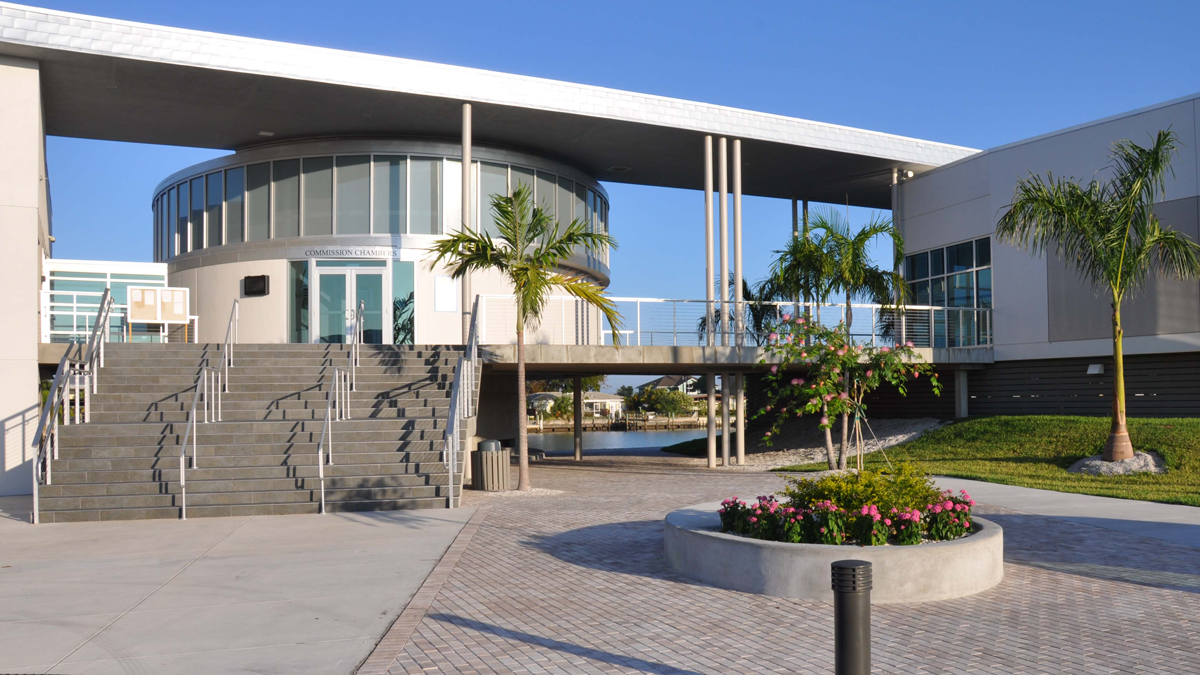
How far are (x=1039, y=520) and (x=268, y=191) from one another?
17.3 metres

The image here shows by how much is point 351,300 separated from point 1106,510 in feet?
49.6

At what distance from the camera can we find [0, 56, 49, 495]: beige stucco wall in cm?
1557

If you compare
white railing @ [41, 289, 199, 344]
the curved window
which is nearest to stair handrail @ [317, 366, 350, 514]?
white railing @ [41, 289, 199, 344]

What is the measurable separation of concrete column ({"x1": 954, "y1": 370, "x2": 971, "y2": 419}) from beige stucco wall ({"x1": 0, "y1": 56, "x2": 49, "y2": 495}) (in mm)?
19568

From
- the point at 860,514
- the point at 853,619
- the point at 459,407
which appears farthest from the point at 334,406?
the point at 853,619

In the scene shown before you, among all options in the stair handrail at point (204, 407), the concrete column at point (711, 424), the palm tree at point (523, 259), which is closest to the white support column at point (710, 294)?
the concrete column at point (711, 424)

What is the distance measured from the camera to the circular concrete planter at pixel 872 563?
22.8ft

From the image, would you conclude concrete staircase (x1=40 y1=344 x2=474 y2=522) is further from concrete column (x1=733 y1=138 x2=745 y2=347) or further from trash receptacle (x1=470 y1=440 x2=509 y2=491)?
concrete column (x1=733 y1=138 x2=745 y2=347)

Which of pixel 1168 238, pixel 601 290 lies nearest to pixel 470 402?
pixel 601 290

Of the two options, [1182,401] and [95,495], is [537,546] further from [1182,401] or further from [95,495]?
[1182,401]

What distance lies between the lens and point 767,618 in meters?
6.55

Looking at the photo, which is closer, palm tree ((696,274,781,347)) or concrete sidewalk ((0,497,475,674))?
concrete sidewalk ((0,497,475,674))

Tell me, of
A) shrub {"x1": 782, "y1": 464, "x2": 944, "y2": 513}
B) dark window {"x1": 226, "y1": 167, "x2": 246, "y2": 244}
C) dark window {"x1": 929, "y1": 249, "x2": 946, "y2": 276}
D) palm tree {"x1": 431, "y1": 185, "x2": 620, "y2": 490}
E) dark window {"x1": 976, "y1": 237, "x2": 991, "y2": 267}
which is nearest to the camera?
shrub {"x1": 782, "y1": 464, "x2": 944, "y2": 513}

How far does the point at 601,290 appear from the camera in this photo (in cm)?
1533
